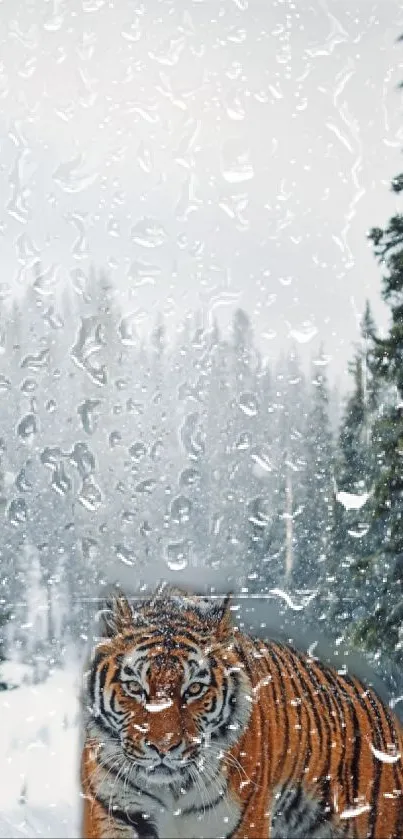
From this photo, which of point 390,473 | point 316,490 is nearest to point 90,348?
point 316,490

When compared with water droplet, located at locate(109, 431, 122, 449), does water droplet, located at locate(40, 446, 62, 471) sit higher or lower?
lower

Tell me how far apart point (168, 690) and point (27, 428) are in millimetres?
1213

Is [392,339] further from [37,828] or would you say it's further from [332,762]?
[37,828]

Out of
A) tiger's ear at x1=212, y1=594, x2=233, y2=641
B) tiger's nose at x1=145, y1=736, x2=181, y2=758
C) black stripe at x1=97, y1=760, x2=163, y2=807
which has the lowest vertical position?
black stripe at x1=97, y1=760, x2=163, y2=807

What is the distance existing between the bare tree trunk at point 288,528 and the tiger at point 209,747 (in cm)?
54

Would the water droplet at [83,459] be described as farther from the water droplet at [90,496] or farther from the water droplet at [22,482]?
the water droplet at [22,482]

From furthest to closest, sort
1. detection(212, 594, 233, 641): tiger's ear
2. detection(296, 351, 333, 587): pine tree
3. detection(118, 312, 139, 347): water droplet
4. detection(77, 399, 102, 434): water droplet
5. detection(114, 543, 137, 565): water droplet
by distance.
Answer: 1. detection(118, 312, 139, 347): water droplet
2. detection(77, 399, 102, 434): water droplet
3. detection(296, 351, 333, 587): pine tree
4. detection(114, 543, 137, 565): water droplet
5. detection(212, 594, 233, 641): tiger's ear

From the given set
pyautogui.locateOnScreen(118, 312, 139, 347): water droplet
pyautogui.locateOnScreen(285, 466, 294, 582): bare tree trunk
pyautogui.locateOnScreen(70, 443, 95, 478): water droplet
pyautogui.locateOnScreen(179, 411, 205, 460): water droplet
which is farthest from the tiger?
pyautogui.locateOnScreen(118, 312, 139, 347): water droplet

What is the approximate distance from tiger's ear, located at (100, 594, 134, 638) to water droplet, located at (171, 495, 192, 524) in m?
0.63

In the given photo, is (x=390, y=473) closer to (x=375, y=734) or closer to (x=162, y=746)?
(x=375, y=734)

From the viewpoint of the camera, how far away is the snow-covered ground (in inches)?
72.4

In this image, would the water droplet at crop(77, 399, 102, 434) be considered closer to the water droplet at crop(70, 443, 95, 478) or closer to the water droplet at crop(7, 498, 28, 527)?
the water droplet at crop(70, 443, 95, 478)

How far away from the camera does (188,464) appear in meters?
2.69

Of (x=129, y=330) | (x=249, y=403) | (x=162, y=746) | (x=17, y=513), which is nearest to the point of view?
(x=162, y=746)
